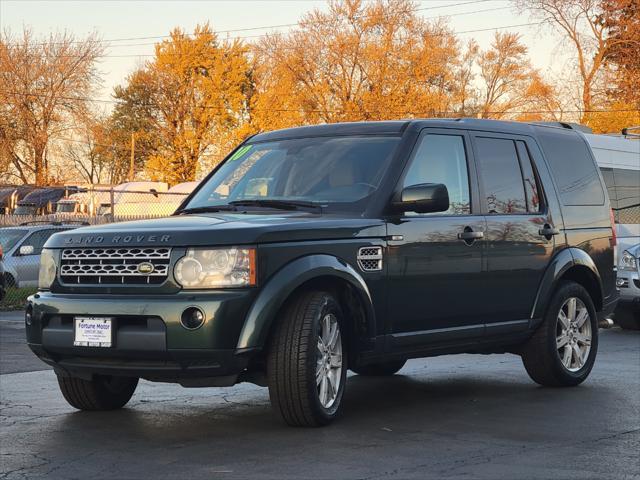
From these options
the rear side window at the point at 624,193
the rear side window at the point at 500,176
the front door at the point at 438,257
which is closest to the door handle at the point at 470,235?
the front door at the point at 438,257

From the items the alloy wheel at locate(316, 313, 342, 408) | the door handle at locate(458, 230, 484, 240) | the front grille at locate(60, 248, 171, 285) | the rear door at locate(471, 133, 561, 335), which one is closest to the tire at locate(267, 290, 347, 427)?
the alloy wheel at locate(316, 313, 342, 408)

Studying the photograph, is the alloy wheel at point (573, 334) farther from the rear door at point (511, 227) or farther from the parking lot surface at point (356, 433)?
the rear door at point (511, 227)

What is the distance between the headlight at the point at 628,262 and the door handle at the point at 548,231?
22.0ft

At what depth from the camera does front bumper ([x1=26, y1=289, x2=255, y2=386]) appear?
21.5 feet

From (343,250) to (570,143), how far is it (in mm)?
3388

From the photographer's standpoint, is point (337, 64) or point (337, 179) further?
point (337, 64)

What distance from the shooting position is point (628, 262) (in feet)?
50.8

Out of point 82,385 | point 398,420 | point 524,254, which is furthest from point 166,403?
point 524,254

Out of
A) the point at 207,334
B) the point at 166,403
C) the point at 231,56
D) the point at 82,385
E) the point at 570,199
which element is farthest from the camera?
the point at 231,56

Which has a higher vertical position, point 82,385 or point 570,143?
point 570,143

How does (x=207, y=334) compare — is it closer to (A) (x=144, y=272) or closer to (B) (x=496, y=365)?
(A) (x=144, y=272)

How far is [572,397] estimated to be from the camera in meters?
8.59

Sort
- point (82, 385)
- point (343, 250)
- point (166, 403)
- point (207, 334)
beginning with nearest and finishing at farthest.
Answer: point (207, 334) → point (343, 250) → point (82, 385) → point (166, 403)

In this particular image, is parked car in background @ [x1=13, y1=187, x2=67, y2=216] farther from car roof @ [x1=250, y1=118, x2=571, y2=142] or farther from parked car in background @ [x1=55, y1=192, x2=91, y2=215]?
car roof @ [x1=250, y1=118, x2=571, y2=142]
